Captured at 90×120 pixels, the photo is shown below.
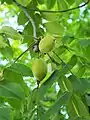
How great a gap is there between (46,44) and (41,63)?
70 millimetres

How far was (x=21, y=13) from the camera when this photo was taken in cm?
199

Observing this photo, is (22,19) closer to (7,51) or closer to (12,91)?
(7,51)

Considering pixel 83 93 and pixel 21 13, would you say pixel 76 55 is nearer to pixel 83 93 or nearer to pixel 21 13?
pixel 83 93

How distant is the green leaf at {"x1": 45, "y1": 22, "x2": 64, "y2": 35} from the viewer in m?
1.78

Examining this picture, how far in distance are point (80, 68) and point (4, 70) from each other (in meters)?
0.47

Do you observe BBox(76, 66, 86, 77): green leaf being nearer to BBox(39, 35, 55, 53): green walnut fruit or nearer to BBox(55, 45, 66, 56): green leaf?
BBox(55, 45, 66, 56): green leaf

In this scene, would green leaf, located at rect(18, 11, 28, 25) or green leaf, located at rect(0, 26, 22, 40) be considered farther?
green leaf, located at rect(18, 11, 28, 25)

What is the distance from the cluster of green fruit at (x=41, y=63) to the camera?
4.44ft

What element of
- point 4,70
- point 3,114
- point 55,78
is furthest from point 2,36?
point 3,114

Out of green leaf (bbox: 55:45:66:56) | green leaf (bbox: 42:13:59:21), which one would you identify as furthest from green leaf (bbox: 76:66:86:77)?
green leaf (bbox: 42:13:59:21)

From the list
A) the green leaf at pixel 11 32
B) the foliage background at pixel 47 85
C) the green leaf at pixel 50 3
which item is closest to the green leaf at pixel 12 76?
the foliage background at pixel 47 85

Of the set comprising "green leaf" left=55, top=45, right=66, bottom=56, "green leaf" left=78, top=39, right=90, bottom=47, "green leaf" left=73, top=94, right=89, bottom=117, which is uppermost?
"green leaf" left=55, top=45, right=66, bottom=56

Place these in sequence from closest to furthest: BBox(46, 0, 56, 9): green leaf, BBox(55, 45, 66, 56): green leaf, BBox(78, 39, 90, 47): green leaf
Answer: BBox(78, 39, 90, 47): green leaf → BBox(55, 45, 66, 56): green leaf → BBox(46, 0, 56, 9): green leaf

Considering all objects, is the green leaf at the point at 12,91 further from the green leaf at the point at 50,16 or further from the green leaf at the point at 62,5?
the green leaf at the point at 62,5
